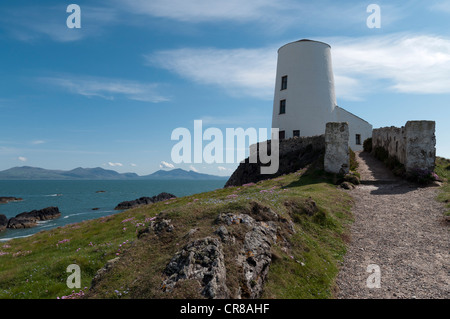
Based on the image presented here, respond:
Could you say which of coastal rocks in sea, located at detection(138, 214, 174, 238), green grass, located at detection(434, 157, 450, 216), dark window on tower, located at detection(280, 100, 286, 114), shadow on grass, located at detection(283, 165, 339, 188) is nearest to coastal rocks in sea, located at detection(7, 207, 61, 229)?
dark window on tower, located at detection(280, 100, 286, 114)

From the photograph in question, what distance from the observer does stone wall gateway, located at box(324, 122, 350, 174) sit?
28234mm

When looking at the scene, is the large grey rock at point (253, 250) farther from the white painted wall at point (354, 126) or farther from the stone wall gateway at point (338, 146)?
Result: the white painted wall at point (354, 126)

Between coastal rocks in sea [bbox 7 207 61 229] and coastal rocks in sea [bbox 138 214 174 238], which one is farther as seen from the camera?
coastal rocks in sea [bbox 7 207 61 229]

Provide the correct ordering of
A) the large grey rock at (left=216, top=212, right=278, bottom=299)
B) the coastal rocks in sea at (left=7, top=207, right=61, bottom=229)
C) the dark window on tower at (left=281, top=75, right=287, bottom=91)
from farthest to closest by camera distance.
Result: 1. the coastal rocks in sea at (left=7, top=207, right=61, bottom=229)
2. the dark window on tower at (left=281, top=75, right=287, bottom=91)
3. the large grey rock at (left=216, top=212, right=278, bottom=299)

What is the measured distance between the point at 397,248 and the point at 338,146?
16193 mm

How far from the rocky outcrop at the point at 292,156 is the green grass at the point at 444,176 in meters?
11.5

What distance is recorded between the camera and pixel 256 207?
12703 mm

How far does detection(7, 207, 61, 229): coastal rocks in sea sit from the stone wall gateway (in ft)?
175

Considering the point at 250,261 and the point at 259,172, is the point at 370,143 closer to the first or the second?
the point at 259,172

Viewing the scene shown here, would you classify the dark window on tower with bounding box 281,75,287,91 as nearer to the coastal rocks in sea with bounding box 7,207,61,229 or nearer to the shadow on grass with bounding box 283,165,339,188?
the shadow on grass with bounding box 283,165,339,188

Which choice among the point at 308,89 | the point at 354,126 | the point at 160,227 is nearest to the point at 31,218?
the point at 308,89
